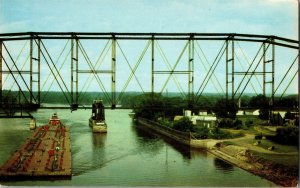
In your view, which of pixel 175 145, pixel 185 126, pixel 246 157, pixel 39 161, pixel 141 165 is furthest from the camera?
pixel 185 126

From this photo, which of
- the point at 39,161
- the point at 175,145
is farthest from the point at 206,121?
the point at 39,161

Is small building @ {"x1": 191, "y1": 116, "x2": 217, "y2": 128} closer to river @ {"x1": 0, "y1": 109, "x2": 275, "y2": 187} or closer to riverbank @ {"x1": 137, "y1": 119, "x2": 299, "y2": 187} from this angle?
riverbank @ {"x1": 137, "y1": 119, "x2": 299, "y2": 187}

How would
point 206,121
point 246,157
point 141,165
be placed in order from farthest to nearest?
point 206,121, point 246,157, point 141,165

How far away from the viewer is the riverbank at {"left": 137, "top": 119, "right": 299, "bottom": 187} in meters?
26.0

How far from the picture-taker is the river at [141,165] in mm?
25797

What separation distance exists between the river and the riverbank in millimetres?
637

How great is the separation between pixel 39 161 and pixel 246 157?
15834mm

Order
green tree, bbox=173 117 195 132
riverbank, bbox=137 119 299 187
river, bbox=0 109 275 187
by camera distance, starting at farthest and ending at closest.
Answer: green tree, bbox=173 117 195 132, riverbank, bbox=137 119 299 187, river, bbox=0 109 275 187

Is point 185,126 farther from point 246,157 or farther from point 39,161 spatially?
point 39,161

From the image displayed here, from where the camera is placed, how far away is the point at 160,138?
48469mm

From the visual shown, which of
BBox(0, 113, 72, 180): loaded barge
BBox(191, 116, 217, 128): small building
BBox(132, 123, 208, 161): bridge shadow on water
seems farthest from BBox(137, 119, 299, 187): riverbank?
BBox(0, 113, 72, 180): loaded barge

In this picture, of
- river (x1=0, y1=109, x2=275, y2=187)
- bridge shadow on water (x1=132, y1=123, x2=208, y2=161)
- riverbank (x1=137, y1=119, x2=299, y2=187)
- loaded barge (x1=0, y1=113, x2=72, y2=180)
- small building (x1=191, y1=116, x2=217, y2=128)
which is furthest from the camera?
small building (x1=191, y1=116, x2=217, y2=128)

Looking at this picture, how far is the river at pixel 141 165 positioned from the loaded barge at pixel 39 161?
0.70 metres

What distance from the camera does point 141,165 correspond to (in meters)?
30.8
